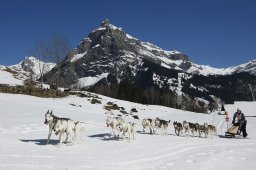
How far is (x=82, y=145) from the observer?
18.9 m

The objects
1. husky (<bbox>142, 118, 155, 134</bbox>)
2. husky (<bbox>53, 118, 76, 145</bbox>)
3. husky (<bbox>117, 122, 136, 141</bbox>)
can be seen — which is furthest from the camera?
husky (<bbox>142, 118, 155, 134</bbox>)

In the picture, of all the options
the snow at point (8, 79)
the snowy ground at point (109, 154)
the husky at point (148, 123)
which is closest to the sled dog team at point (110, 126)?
the husky at point (148, 123)

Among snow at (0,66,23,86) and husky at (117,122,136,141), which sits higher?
snow at (0,66,23,86)

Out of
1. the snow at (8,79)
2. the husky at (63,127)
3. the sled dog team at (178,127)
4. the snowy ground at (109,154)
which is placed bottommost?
the snowy ground at (109,154)

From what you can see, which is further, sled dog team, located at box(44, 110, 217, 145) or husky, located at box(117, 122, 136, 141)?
husky, located at box(117, 122, 136, 141)

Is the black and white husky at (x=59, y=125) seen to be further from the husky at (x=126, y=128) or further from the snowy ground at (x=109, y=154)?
the husky at (x=126, y=128)

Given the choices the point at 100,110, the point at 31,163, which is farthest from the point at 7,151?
the point at 100,110

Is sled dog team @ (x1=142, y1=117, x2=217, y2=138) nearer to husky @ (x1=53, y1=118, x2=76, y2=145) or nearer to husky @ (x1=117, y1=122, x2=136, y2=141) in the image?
husky @ (x1=117, y1=122, x2=136, y2=141)

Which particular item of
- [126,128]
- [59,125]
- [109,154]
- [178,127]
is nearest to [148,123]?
[178,127]

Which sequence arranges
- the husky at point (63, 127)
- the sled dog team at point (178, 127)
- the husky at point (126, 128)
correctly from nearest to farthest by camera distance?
the husky at point (63, 127) < the husky at point (126, 128) < the sled dog team at point (178, 127)

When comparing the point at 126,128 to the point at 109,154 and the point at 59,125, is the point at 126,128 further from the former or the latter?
the point at 109,154

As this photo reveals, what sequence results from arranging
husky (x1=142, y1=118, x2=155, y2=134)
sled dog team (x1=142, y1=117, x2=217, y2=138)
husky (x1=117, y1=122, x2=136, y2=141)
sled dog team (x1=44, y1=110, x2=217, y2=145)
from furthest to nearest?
sled dog team (x1=142, y1=117, x2=217, y2=138)
husky (x1=142, y1=118, x2=155, y2=134)
husky (x1=117, y1=122, x2=136, y2=141)
sled dog team (x1=44, y1=110, x2=217, y2=145)

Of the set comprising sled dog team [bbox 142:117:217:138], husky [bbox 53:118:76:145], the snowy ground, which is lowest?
the snowy ground

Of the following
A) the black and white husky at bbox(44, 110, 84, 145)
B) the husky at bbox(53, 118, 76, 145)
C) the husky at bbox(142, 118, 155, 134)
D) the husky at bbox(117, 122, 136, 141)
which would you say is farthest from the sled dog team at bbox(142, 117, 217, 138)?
the black and white husky at bbox(44, 110, 84, 145)
